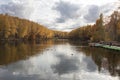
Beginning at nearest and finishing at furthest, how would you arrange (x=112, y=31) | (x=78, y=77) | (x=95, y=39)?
(x=78, y=77), (x=112, y=31), (x=95, y=39)

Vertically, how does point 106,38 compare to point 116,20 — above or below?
below

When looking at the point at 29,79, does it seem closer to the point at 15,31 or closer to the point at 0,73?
the point at 0,73

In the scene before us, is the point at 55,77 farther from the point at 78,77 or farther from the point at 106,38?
the point at 106,38

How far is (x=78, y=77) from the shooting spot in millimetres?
23328

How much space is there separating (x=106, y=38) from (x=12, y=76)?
67430mm

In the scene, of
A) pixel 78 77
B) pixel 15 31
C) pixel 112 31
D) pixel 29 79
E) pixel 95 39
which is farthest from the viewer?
pixel 15 31

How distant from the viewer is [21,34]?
141250 millimetres

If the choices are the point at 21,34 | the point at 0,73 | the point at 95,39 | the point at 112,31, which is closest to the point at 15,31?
the point at 21,34

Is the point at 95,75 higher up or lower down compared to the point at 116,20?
lower down

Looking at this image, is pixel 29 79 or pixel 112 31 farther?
pixel 112 31

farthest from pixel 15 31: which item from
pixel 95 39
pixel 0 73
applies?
pixel 0 73

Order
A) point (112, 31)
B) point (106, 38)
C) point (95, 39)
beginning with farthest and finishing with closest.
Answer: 1. point (95, 39)
2. point (106, 38)
3. point (112, 31)

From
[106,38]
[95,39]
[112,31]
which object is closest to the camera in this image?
[112,31]

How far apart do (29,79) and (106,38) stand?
68124 millimetres
